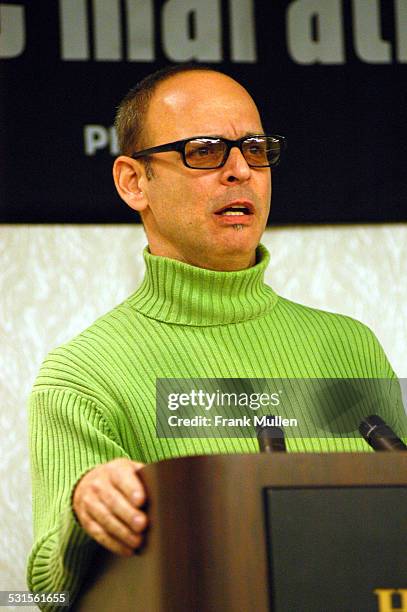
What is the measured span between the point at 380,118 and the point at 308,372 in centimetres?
74

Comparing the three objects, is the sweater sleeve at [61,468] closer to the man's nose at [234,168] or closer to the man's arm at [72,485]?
the man's arm at [72,485]

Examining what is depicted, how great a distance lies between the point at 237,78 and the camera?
2273mm

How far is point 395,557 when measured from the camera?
1128mm

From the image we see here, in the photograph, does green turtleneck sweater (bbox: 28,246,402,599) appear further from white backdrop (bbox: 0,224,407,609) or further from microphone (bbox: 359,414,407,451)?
white backdrop (bbox: 0,224,407,609)

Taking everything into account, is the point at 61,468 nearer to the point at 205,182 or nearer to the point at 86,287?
the point at 205,182

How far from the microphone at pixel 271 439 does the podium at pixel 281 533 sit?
0.07m

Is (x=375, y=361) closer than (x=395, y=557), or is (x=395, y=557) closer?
(x=395, y=557)

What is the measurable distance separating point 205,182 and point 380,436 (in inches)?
22.1

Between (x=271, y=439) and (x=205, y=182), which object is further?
(x=205, y=182)

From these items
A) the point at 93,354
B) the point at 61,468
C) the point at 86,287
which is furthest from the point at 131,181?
the point at 61,468

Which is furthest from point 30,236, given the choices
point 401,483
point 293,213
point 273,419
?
point 401,483

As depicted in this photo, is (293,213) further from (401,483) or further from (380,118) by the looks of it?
(401,483)

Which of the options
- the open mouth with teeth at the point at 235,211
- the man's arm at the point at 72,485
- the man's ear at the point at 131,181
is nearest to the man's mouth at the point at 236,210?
the open mouth with teeth at the point at 235,211

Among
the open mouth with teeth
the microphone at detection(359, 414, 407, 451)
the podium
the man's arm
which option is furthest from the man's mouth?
the podium
